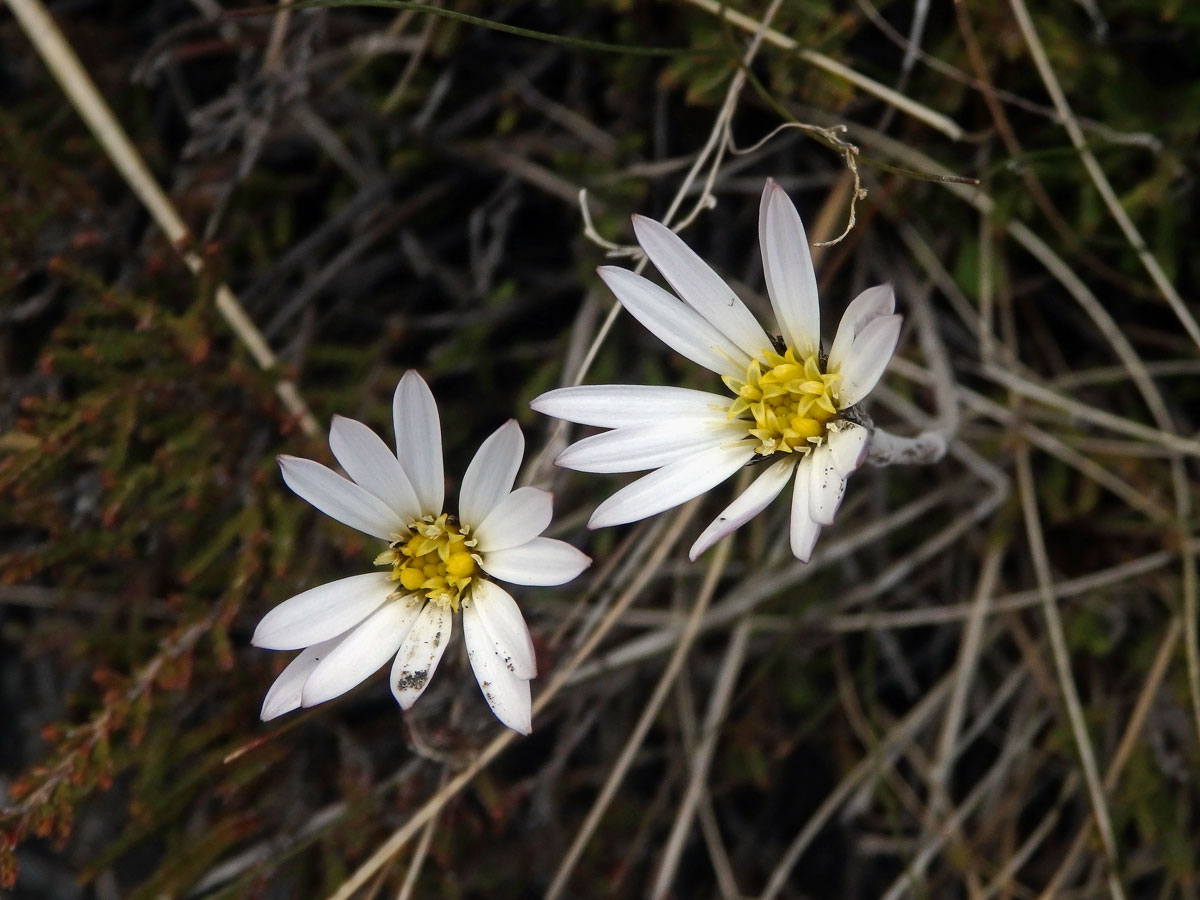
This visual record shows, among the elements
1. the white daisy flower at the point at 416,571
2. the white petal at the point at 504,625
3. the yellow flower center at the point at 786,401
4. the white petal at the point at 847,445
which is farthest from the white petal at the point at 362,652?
the white petal at the point at 847,445

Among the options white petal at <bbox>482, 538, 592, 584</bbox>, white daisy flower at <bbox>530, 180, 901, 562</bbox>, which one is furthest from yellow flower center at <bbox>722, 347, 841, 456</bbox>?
white petal at <bbox>482, 538, 592, 584</bbox>

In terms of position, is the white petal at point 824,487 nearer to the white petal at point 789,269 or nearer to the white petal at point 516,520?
the white petal at point 789,269

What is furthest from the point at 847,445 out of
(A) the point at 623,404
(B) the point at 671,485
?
(A) the point at 623,404

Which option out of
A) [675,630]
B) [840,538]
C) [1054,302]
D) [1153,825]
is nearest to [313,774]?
[675,630]

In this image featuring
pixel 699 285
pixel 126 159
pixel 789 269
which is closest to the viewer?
pixel 789 269

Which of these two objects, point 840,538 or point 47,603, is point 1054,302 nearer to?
point 840,538

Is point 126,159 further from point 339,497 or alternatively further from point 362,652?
point 362,652
